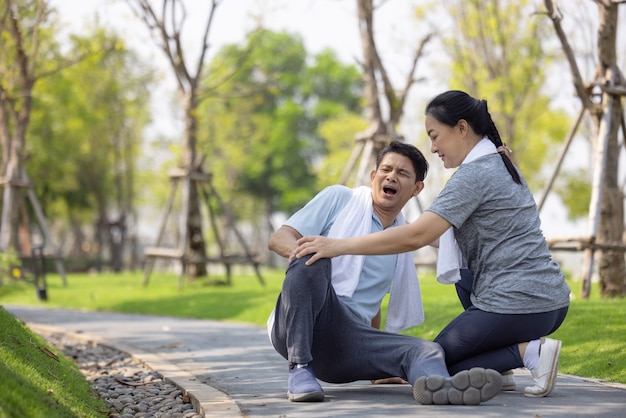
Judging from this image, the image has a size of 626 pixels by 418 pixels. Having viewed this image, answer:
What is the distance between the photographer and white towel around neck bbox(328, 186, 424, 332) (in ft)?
18.6

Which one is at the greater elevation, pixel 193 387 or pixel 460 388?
pixel 460 388

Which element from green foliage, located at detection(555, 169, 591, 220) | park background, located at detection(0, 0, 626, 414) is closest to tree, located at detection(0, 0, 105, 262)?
park background, located at detection(0, 0, 626, 414)

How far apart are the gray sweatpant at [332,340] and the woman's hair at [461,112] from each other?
985mm

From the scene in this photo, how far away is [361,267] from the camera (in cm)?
568

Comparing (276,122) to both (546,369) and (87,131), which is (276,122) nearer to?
(87,131)

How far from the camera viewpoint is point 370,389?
593 centimetres

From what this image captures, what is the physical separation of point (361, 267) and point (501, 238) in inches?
32.2

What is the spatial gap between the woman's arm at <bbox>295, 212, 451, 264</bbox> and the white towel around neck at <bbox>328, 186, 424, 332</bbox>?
0.40m

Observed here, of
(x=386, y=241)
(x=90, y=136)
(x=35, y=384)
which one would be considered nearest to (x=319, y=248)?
(x=386, y=241)

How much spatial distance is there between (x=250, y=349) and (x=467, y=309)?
4.10 meters

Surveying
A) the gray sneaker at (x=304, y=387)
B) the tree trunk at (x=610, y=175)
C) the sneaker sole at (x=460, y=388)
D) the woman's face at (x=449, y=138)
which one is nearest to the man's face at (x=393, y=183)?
the woman's face at (x=449, y=138)

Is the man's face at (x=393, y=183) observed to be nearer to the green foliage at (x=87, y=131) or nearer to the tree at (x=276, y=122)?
the green foliage at (x=87, y=131)

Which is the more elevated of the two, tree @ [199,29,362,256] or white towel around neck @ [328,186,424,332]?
tree @ [199,29,362,256]

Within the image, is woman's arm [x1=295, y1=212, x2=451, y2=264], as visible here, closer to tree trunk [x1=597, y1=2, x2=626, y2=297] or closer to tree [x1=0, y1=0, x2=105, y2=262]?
tree trunk [x1=597, y1=2, x2=626, y2=297]
